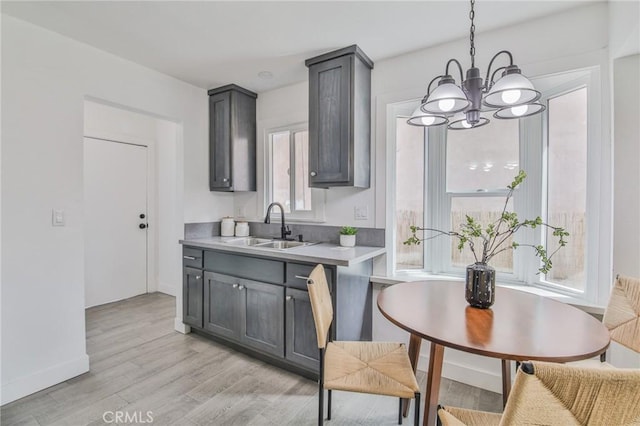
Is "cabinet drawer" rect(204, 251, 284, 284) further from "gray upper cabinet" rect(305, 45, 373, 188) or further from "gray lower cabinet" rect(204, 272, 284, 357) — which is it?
"gray upper cabinet" rect(305, 45, 373, 188)

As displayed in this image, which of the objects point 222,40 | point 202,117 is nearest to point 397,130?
point 222,40

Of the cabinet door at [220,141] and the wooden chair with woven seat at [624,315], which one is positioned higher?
the cabinet door at [220,141]

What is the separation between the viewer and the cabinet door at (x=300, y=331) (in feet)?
6.83

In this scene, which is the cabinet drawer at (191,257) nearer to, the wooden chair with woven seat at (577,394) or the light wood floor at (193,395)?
the light wood floor at (193,395)

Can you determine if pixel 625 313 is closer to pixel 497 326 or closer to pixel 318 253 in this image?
pixel 497 326

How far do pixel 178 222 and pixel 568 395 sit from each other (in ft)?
10.1

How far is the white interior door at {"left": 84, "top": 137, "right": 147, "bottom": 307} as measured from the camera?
3637mm

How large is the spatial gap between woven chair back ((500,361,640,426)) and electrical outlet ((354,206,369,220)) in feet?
6.35

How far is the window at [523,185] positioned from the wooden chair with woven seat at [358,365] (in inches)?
37.6

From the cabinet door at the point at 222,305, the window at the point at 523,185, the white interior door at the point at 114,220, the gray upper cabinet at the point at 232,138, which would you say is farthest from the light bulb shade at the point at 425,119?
the white interior door at the point at 114,220

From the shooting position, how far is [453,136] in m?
2.43

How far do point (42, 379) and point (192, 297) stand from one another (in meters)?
1.10

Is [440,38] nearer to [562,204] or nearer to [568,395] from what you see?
[562,204]

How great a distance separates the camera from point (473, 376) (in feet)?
6.93
